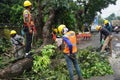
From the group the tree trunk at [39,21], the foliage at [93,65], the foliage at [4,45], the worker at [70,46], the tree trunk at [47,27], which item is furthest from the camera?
the tree trunk at [39,21]

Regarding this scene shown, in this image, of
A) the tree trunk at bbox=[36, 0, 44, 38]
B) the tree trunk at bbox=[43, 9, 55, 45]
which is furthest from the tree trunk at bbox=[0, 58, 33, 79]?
the tree trunk at bbox=[36, 0, 44, 38]

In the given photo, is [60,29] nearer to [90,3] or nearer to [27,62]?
[27,62]

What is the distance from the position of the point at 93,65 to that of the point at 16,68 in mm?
3288

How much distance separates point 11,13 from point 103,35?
10.1 metres

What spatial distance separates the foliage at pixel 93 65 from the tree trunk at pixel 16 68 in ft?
6.58

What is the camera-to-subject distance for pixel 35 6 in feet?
60.0

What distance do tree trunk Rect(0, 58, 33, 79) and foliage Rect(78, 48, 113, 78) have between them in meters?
2.01

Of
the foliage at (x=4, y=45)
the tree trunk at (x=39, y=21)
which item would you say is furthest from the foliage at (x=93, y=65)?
the tree trunk at (x=39, y=21)

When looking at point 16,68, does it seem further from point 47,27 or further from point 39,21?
point 39,21

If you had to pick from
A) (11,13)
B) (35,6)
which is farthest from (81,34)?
(35,6)

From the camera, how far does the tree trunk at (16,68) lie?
9.62 m

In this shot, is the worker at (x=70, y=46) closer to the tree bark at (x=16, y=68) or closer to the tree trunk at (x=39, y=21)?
the tree bark at (x=16, y=68)

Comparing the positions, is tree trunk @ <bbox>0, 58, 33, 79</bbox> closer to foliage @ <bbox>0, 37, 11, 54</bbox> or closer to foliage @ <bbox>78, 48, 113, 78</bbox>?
foliage @ <bbox>78, 48, 113, 78</bbox>

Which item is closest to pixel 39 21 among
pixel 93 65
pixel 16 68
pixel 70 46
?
pixel 93 65
